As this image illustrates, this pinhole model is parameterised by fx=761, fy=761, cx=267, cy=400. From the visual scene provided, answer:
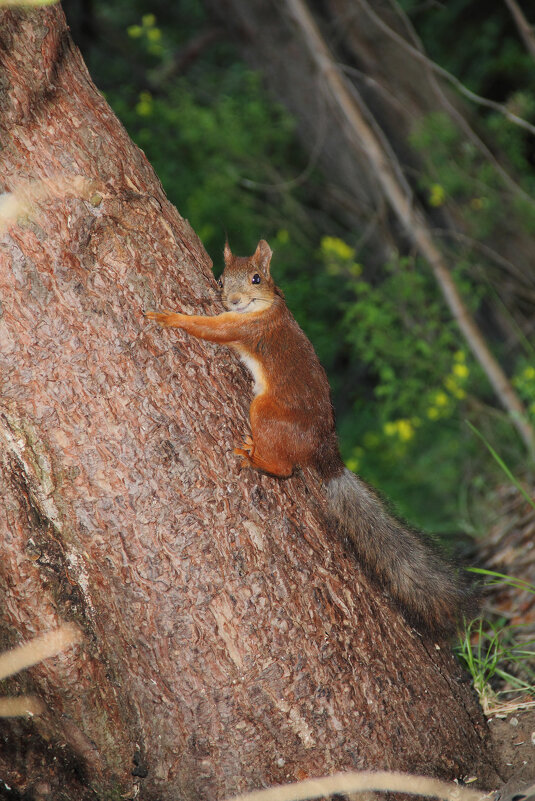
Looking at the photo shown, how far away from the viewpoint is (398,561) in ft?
8.13

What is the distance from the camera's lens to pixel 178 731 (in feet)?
7.09

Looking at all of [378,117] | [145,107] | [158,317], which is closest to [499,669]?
[158,317]

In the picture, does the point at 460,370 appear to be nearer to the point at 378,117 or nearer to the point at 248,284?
the point at 378,117

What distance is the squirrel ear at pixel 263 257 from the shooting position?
2.86 m

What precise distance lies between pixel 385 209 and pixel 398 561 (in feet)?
12.5

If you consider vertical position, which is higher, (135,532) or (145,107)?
(145,107)

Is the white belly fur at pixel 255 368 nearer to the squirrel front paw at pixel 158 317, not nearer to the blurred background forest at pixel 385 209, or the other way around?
the squirrel front paw at pixel 158 317

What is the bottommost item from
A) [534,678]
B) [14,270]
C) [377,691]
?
[534,678]

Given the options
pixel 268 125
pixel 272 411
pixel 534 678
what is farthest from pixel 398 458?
pixel 272 411

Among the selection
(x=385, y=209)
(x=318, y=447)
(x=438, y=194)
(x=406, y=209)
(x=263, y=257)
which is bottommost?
(x=385, y=209)

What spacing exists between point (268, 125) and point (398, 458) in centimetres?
294

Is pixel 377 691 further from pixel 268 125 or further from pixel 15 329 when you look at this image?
pixel 268 125

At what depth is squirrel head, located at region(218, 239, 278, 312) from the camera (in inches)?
101

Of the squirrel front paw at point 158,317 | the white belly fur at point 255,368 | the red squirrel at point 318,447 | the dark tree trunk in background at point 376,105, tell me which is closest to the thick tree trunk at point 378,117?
the dark tree trunk in background at point 376,105
